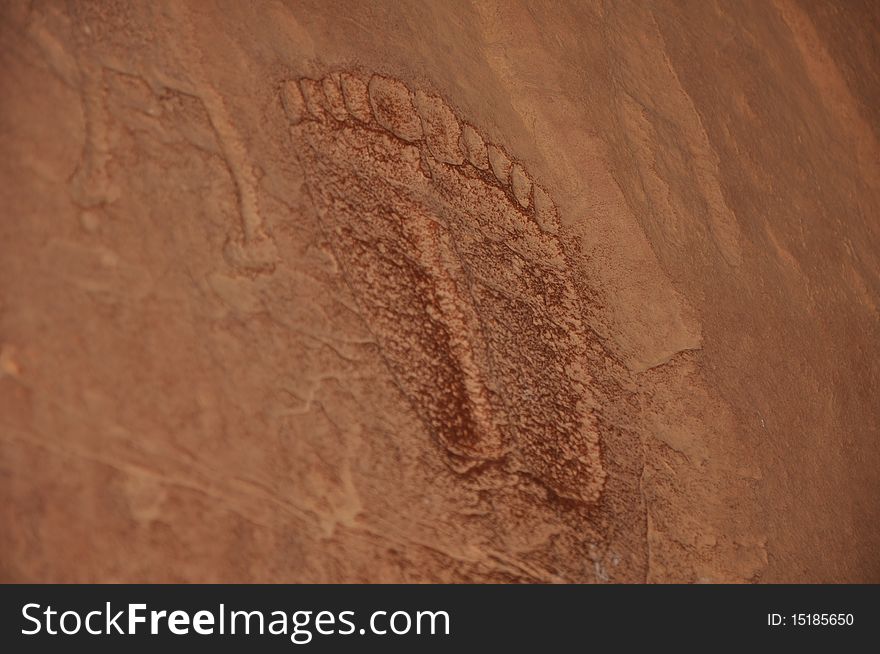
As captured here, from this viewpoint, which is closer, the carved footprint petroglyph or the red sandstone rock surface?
the red sandstone rock surface

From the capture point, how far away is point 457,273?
0.92 m

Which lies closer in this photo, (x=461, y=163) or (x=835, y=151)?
(x=461, y=163)

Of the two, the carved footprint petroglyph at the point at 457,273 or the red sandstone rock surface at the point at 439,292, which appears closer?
the red sandstone rock surface at the point at 439,292

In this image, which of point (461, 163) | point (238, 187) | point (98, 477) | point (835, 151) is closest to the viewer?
point (98, 477)

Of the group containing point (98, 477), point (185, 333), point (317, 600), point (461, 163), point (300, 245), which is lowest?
point (317, 600)

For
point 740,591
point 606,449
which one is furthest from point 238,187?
point 740,591

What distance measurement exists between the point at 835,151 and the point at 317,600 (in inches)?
33.8

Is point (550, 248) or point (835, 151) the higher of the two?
point (835, 151)

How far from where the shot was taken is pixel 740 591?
2.94ft

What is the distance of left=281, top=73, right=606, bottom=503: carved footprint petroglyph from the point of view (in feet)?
2.88

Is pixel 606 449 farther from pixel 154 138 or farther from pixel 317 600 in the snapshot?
pixel 154 138

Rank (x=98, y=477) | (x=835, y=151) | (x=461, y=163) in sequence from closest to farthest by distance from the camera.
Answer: (x=98, y=477) → (x=461, y=163) → (x=835, y=151)

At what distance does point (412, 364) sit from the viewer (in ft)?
2.86

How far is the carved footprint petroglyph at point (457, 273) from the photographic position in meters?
0.88
